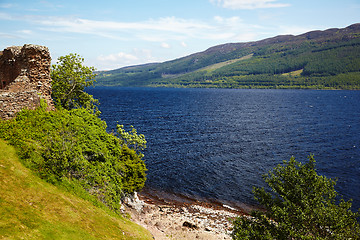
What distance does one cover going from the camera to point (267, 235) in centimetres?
2233

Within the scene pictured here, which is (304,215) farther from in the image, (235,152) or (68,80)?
(235,152)

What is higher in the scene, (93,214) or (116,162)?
(116,162)

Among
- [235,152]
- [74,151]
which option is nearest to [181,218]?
[74,151]

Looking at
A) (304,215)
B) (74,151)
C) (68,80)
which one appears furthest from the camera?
(68,80)

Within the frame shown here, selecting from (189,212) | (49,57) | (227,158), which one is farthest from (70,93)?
(227,158)

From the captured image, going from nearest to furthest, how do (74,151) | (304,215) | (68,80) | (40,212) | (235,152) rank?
(40,212), (304,215), (74,151), (68,80), (235,152)

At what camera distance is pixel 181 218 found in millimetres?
38656

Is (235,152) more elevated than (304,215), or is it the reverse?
(304,215)

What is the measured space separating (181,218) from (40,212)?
84.1ft

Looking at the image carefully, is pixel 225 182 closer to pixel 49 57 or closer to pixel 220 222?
pixel 220 222

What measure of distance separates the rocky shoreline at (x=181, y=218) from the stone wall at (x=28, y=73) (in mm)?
18954

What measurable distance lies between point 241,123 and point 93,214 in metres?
103

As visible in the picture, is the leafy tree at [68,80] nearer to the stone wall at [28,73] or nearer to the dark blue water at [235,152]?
the stone wall at [28,73]

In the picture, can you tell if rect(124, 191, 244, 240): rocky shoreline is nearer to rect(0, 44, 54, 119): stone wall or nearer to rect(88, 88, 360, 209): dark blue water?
rect(88, 88, 360, 209): dark blue water
